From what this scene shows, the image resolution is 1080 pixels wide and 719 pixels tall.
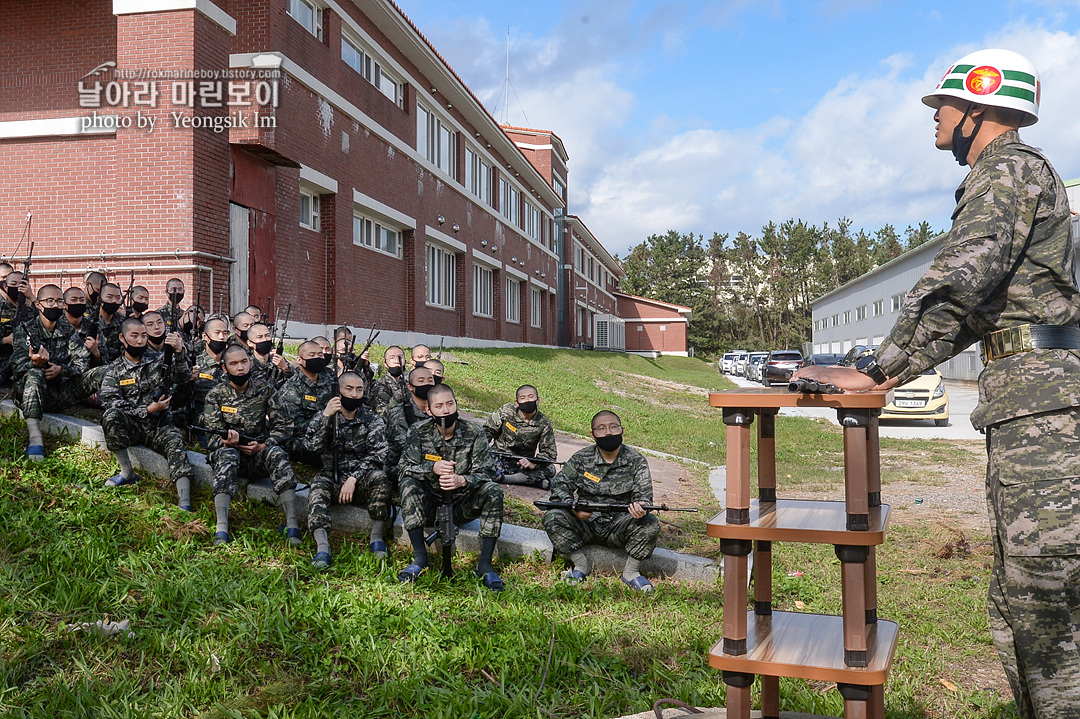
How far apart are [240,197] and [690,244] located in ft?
279

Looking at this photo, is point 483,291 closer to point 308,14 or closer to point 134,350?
point 308,14

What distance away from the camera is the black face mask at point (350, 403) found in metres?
6.46

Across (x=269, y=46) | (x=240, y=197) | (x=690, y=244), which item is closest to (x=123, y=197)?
(x=240, y=197)

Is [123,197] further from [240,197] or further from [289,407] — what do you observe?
[289,407]

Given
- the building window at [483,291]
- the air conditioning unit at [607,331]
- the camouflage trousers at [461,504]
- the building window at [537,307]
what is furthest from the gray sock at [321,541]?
the air conditioning unit at [607,331]

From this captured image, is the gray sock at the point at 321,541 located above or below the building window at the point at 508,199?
below

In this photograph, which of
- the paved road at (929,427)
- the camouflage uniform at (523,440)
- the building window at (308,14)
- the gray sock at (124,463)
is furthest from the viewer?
the paved road at (929,427)

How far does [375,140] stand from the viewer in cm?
1806

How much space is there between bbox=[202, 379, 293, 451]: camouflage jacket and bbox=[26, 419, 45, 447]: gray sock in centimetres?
141

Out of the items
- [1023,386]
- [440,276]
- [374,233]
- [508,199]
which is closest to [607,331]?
[508,199]

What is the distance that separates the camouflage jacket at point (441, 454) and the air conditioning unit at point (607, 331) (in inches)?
1931

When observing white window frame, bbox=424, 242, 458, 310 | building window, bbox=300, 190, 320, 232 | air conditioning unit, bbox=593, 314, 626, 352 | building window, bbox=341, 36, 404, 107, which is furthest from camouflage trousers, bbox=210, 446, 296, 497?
air conditioning unit, bbox=593, 314, 626, 352

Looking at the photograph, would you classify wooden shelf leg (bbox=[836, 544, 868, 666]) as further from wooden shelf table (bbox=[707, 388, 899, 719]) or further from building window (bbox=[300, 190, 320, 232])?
building window (bbox=[300, 190, 320, 232])

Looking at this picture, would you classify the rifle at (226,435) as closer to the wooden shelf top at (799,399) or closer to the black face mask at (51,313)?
the black face mask at (51,313)
